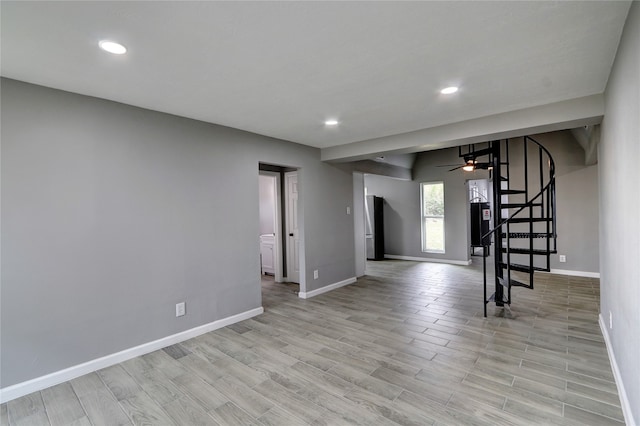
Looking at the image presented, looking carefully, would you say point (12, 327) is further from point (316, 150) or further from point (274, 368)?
point (316, 150)

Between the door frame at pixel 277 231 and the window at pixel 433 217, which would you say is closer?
the door frame at pixel 277 231

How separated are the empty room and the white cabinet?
192cm

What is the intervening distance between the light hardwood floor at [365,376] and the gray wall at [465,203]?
7.53ft

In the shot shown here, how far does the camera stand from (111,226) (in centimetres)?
280

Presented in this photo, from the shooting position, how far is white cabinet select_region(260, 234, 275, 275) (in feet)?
20.5

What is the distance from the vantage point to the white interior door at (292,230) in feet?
18.7

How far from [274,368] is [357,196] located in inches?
160

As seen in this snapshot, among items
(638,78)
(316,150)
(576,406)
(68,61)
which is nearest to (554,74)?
(638,78)

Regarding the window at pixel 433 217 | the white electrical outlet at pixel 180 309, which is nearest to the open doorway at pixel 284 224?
the white electrical outlet at pixel 180 309

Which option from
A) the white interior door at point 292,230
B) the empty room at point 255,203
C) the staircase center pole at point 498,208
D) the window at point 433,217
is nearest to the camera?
the empty room at point 255,203

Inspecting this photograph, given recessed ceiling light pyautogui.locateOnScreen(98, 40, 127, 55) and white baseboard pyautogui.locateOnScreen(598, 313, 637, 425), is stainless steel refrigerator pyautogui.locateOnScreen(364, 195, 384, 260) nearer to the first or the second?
white baseboard pyautogui.locateOnScreen(598, 313, 637, 425)

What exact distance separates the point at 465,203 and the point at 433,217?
0.92 metres

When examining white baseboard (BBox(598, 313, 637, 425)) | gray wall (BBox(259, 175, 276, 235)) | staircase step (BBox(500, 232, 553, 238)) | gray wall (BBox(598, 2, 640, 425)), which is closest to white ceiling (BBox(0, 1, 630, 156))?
gray wall (BBox(598, 2, 640, 425))

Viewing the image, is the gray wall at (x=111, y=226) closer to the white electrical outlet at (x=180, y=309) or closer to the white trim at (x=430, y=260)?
the white electrical outlet at (x=180, y=309)
